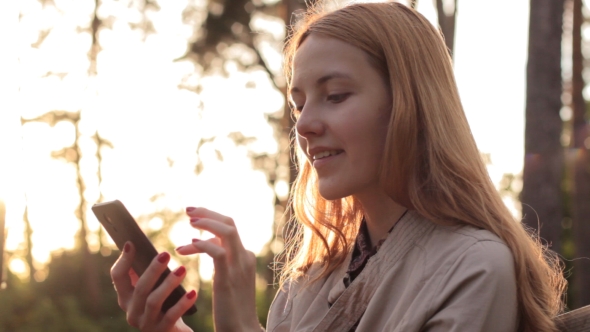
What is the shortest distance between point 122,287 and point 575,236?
9.21m

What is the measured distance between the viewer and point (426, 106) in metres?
2.47

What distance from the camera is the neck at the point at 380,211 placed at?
2.61 m

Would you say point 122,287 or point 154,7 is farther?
point 154,7

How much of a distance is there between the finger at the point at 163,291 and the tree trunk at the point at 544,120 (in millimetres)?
3917

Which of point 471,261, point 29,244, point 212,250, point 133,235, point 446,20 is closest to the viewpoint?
point 471,261

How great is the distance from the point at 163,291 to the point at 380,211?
0.79 meters

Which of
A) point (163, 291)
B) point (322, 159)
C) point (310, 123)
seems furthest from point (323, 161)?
point (163, 291)

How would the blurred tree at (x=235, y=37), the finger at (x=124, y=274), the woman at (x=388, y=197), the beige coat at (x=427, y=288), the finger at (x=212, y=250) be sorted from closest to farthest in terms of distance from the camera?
the beige coat at (x=427, y=288), the woman at (x=388, y=197), the finger at (x=212, y=250), the finger at (x=124, y=274), the blurred tree at (x=235, y=37)

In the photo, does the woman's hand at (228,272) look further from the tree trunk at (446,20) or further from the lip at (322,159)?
the tree trunk at (446,20)

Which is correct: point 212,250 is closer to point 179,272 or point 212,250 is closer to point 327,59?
point 179,272

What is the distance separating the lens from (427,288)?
7.29 feet

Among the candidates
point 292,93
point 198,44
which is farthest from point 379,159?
point 198,44

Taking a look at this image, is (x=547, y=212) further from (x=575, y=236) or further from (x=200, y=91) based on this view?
(x=200, y=91)

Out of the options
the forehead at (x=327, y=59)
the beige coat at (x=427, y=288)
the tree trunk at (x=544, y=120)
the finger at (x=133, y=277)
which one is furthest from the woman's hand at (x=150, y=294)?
the tree trunk at (x=544, y=120)
